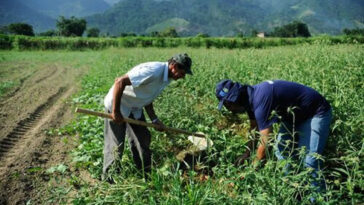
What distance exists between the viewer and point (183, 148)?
4.21 metres

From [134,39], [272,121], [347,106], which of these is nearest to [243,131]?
[347,106]

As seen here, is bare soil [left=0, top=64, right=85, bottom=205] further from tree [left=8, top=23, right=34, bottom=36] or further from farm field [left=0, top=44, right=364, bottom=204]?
tree [left=8, top=23, right=34, bottom=36]

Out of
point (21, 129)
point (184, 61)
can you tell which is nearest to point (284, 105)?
point (184, 61)

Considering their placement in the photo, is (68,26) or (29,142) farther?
(68,26)

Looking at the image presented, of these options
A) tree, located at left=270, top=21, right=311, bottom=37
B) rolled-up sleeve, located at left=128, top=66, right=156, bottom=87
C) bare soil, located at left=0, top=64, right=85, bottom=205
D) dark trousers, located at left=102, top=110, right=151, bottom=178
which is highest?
tree, located at left=270, top=21, right=311, bottom=37

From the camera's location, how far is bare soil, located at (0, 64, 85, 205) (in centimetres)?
354

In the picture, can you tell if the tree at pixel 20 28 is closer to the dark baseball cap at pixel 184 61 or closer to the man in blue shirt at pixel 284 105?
the dark baseball cap at pixel 184 61

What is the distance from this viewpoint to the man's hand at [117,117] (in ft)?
10.5

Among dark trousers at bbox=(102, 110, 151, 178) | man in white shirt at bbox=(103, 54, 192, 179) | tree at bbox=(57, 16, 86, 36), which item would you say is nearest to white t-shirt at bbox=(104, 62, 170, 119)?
man in white shirt at bbox=(103, 54, 192, 179)

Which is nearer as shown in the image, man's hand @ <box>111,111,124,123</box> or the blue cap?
the blue cap

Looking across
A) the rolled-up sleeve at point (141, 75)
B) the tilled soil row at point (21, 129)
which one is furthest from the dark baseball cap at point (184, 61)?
the tilled soil row at point (21, 129)

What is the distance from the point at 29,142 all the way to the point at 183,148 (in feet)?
9.14

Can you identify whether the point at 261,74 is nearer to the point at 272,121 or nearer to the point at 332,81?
the point at 332,81

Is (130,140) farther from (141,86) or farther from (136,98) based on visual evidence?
(141,86)
